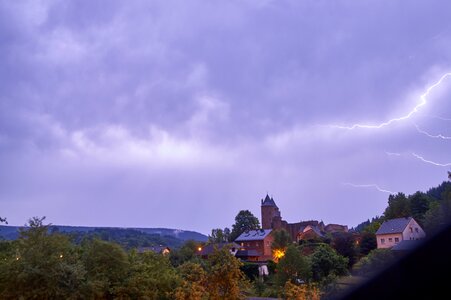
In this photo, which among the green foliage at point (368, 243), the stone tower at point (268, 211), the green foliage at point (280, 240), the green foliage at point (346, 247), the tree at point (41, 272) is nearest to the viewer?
the tree at point (41, 272)

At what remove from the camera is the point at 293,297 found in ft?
65.9

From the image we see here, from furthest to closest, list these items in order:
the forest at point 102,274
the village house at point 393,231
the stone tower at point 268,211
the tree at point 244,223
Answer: the stone tower at point 268,211 → the tree at point 244,223 → the village house at point 393,231 → the forest at point 102,274

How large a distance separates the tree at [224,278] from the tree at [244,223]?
79.9m

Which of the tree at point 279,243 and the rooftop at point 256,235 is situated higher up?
the rooftop at point 256,235

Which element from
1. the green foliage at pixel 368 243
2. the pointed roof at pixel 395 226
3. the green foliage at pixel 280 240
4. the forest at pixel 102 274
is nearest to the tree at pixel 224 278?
the forest at pixel 102 274

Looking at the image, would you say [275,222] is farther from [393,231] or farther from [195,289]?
[195,289]

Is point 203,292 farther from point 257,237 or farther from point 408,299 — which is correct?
point 257,237

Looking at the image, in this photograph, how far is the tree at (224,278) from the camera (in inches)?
778

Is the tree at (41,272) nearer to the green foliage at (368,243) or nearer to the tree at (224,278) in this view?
the tree at (224,278)

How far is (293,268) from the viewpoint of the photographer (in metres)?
38.0

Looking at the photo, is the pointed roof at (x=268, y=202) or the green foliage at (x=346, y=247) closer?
the green foliage at (x=346, y=247)

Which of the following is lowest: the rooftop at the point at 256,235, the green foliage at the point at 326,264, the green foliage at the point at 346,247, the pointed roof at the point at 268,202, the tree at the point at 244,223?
the green foliage at the point at 326,264

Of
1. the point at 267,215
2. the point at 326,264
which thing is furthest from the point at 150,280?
Answer: the point at 267,215

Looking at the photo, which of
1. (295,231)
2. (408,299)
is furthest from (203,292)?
(295,231)
